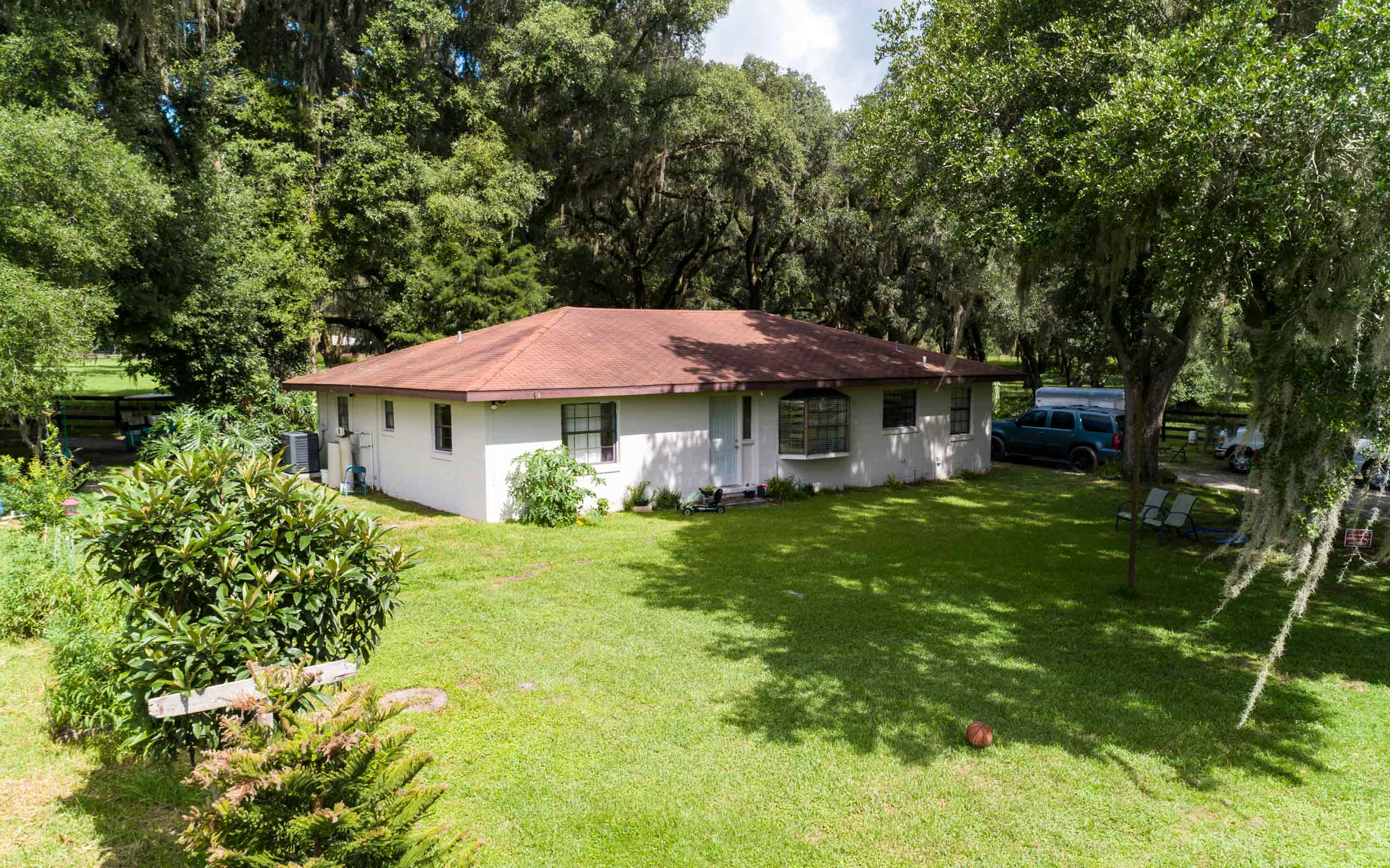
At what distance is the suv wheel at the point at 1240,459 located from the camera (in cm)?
1897

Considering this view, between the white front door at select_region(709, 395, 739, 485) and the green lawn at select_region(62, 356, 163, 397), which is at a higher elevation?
the green lawn at select_region(62, 356, 163, 397)

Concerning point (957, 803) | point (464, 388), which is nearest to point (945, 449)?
point (464, 388)

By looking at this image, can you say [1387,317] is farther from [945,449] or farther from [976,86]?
[945,449]

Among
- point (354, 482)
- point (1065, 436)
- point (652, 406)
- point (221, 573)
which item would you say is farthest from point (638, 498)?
point (1065, 436)

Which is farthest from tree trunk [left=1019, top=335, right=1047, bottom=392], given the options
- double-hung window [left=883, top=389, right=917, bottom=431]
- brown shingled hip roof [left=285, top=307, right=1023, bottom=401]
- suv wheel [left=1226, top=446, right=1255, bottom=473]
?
double-hung window [left=883, top=389, right=917, bottom=431]

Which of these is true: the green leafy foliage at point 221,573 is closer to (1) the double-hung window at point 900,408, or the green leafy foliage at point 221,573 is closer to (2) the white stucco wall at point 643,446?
(2) the white stucco wall at point 643,446

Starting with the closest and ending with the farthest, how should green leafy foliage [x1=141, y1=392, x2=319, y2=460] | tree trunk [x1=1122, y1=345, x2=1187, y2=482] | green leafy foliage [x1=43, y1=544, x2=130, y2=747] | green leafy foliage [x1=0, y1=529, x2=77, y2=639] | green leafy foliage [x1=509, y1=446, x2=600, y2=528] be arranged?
green leafy foliage [x1=43, y1=544, x2=130, y2=747], green leafy foliage [x1=0, y1=529, x2=77, y2=639], green leafy foliage [x1=509, y1=446, x2=600, y2=528], green leafy foliage [x1=141, y1=392, x2=319, y2=460], tree trunk [x1=1122, y1=345, x2=1187, y2=482]

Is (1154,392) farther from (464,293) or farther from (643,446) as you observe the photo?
(464,293)

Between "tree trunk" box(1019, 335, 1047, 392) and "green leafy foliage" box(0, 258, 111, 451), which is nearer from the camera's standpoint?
"green leafy foliage" box(0, 258, 111, 451)

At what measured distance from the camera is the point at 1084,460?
20406 mm

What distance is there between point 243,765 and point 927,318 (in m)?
27.7

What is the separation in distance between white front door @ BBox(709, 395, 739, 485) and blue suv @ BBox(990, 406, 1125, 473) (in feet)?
25.5

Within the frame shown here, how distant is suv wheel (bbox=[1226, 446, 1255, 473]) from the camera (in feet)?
62.2

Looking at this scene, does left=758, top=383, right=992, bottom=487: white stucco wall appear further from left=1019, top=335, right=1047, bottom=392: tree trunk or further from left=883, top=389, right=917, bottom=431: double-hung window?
left=1019, top=335, right=1047, bottom=392: tree trunk
